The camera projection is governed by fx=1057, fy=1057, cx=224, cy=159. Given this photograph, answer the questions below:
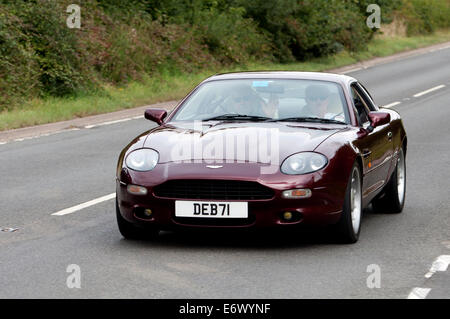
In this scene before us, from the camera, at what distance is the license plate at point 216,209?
26.2 feet

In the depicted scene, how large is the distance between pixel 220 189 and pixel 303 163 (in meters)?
0.68

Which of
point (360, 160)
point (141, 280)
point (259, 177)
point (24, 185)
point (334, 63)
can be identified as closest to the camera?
point (141, 280)

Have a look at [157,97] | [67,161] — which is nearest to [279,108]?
[67,161]

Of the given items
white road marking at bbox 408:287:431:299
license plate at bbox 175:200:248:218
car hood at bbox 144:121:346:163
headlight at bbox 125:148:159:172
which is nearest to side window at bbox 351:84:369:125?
car hood at bbox 144:121:346:163

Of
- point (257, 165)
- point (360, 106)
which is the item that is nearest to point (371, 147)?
point (360, 106)

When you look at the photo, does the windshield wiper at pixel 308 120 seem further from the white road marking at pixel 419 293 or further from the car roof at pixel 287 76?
the white road marking at pixel 419 293

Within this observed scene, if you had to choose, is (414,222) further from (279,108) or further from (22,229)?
(22,229)

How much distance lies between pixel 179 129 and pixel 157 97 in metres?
15.6

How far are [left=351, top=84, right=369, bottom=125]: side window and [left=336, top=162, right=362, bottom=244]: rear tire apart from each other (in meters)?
1.06

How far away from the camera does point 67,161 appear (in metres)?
14.2

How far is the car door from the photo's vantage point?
905 centimetres

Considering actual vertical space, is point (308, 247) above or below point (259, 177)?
below

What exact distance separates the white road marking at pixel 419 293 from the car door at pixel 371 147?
2.16 metres
